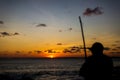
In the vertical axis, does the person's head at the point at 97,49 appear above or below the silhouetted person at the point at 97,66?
above

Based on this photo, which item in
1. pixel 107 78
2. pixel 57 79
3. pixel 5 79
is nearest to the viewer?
pixel 107 78

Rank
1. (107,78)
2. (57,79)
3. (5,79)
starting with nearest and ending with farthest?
(107,78) → (5,79) → (57,79)

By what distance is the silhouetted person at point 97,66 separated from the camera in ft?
20.0

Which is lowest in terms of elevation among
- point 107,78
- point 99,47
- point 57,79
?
point 57,79

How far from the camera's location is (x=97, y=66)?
616 centimetres

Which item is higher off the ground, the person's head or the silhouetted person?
the person's head

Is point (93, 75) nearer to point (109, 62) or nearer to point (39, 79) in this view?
point (109, 62)

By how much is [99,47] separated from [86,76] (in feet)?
2.84

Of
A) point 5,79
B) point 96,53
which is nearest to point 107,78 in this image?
point 96,53

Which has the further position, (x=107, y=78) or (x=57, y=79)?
(x=57, y=79)

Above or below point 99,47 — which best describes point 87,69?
below

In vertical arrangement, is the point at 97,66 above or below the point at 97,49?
below

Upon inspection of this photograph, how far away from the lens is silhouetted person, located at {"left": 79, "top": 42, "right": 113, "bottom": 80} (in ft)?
20.0

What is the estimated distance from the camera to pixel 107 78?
20.0ft
